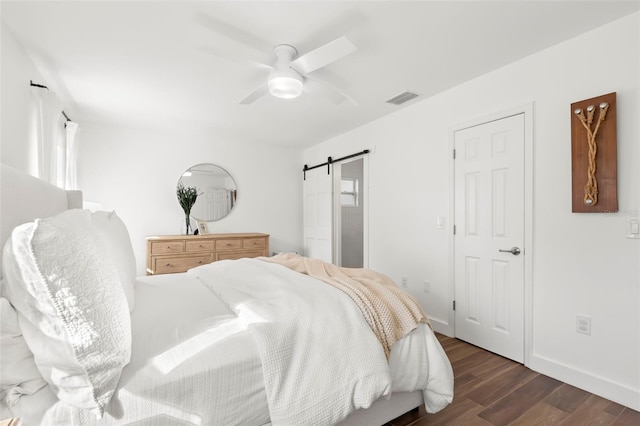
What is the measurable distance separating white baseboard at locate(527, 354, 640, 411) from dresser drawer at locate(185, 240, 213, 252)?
11.9 ft

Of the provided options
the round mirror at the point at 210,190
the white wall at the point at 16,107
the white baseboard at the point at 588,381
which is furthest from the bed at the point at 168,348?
the round mirror at the point at 210,190

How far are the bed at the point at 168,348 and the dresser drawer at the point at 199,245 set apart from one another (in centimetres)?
214

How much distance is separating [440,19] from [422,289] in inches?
97.6

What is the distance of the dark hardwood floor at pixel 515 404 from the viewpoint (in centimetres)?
175

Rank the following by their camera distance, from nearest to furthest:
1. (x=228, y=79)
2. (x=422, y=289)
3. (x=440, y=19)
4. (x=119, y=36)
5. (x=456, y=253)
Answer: (x=440, y=19)
(x=119, y=36)
(x=228, y=79)
(x=456, y=253)
(x=422, y=289)

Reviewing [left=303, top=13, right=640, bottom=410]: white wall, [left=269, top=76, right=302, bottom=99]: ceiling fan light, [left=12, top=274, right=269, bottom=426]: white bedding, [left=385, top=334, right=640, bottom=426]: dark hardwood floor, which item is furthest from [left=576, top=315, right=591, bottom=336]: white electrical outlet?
[left=269, top=76, right=302, bottom=99]: ceiling fan light

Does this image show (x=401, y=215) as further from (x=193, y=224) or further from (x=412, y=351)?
(x=193, y=224)

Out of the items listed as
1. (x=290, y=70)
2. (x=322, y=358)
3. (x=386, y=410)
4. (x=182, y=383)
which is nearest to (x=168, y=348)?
(x=182, y=383)

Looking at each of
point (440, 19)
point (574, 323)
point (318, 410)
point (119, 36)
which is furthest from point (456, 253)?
point (119, 36)

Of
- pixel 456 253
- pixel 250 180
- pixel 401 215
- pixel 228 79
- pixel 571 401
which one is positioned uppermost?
pixel 228 79

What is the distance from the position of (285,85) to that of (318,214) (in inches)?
117

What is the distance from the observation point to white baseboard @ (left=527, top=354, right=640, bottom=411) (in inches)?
73.7

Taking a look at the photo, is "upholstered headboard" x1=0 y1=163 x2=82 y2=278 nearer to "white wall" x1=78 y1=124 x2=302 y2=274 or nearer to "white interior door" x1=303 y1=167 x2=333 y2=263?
"white wall" x1=78 y1=124 x2=302 y2=274

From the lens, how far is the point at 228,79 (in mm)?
2719
